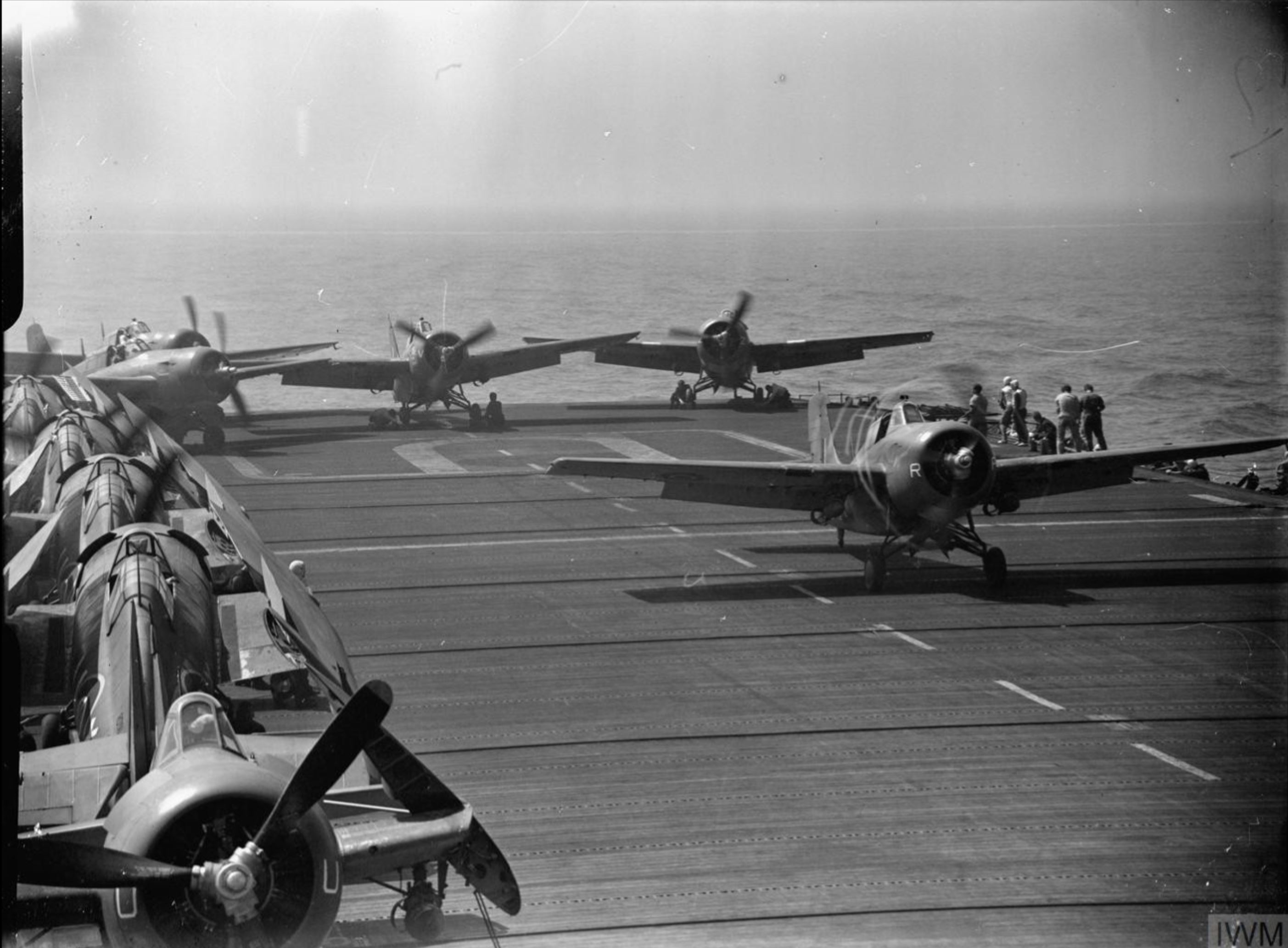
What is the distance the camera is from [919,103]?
3072 cm

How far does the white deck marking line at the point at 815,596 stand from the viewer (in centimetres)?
2433

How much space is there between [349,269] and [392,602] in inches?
4916

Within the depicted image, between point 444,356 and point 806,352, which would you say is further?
point 806,352

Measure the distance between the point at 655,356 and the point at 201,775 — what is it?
43914 mm

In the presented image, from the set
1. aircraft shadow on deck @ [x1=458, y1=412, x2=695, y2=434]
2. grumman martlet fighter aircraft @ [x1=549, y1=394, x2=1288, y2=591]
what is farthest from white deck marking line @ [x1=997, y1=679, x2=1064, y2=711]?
aircraft shadow on deck @ [x1=458, y1=412, x2=695, y2=434]

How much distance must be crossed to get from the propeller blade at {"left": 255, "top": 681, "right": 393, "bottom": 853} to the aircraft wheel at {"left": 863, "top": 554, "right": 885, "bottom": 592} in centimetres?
1729

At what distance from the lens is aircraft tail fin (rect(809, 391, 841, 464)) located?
88.3 ft

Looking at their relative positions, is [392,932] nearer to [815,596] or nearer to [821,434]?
[815,596]

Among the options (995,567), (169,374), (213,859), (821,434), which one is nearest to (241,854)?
(213,859)

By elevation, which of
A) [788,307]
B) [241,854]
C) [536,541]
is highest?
[788,307]

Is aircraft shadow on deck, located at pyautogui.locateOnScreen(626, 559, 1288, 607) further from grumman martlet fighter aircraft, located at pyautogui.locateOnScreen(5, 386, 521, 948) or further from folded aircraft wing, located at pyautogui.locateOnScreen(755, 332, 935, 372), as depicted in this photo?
folded aircraft wing, located at pyautogui.locateOnScreen(755, 332, 935, 372)

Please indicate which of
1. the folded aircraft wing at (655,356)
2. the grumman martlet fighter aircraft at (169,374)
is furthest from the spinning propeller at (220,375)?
the folded aircraft wing at (655,356)

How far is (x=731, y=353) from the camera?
163 feet

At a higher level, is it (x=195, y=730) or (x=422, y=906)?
(x=195, y=730)
